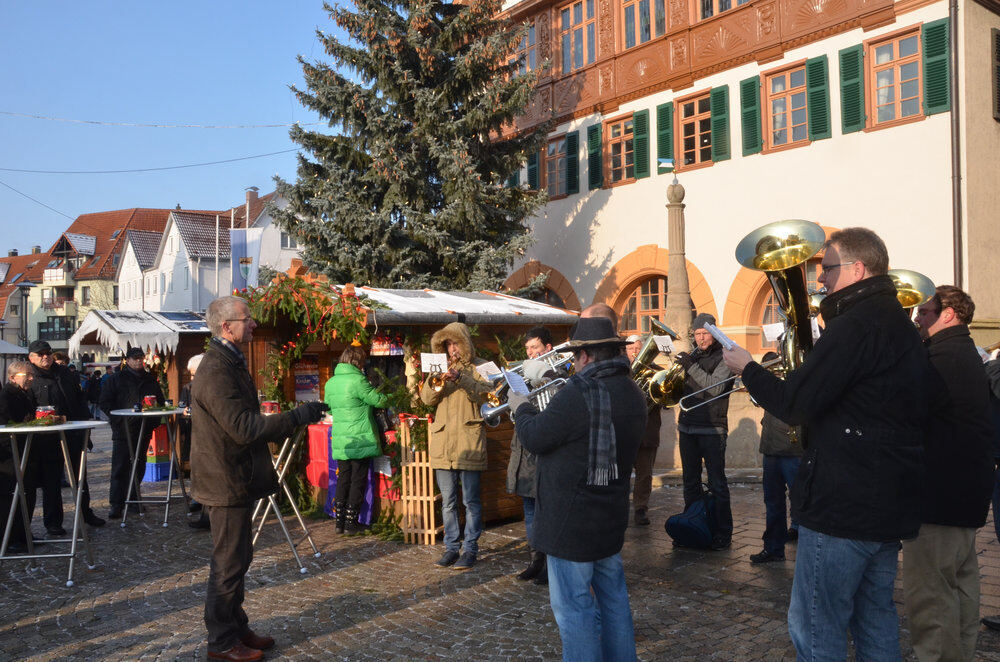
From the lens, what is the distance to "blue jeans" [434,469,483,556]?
21.5 ft

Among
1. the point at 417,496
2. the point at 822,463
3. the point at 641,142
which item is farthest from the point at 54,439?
the point at 641,142

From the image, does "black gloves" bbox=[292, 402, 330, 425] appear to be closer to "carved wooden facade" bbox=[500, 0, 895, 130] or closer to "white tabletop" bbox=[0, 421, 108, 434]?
"white tabletop" bbox=[0, 421, 108, 434]

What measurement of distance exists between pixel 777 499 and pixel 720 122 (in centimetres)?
1116

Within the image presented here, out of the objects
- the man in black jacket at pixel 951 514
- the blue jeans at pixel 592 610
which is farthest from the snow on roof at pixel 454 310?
the man in black jacket at pixel 951 514

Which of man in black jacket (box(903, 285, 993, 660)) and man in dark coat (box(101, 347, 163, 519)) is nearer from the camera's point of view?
man in black jacket (box(903, 285, 993, 660))

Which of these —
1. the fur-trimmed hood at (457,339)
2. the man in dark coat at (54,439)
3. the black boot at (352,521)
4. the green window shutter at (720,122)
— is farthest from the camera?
the green window shutter at (720,122)

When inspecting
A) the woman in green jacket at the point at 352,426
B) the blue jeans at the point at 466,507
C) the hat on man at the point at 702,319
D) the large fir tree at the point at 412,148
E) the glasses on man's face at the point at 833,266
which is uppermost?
the large fir tree at the point at 412,148

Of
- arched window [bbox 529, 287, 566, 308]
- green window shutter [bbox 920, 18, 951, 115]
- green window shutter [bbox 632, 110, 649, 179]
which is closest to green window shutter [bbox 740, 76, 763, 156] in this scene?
green window shutter [bbox 632, 110, 649, 179]

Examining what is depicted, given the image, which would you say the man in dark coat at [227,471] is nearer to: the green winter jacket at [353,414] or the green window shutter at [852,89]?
the green winter jacket at [353,414]

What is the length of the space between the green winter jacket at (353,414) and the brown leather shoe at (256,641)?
9.44 feet

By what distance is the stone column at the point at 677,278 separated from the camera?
43.9 ft

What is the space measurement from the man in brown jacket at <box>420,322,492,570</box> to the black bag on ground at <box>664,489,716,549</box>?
1.67 m

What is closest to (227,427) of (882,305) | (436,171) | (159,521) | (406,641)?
(406,641)

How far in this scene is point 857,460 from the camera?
9.59ft
